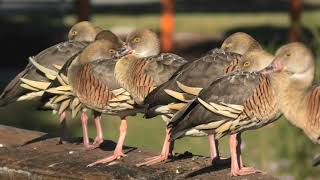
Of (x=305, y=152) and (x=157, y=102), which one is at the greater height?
(x=157, y=102)

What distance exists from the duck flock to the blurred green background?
228 cm

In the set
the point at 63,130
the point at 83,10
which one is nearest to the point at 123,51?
the point at 63,130

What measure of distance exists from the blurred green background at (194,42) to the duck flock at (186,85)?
228 cm

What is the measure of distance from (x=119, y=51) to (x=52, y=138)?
39.6 inches

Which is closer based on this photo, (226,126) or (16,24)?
(226,126)

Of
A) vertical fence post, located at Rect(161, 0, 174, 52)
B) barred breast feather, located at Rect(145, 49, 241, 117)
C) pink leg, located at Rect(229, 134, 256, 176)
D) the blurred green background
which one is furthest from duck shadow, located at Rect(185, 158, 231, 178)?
vertical fence post, located at Rect(161, 0, 174, 52)

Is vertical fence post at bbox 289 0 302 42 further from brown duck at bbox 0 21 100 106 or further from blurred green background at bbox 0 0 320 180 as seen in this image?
brown duck at bbox 0 21 100 106

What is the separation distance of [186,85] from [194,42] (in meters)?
18.9

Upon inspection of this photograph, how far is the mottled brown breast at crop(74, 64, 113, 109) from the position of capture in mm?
7332

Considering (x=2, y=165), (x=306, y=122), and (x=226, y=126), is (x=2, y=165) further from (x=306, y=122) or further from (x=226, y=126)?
(x=306, y=122)

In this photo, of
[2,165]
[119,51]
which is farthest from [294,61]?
[2,165]

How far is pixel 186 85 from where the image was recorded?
677 cm

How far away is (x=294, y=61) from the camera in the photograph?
6.46 m

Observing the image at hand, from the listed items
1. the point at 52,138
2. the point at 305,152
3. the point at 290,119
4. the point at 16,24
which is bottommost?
the point at 16,24
